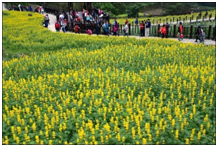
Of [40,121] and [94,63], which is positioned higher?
[94,63]

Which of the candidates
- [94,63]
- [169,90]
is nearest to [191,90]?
[169,90]

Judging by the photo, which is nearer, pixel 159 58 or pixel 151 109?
pixel 151 109

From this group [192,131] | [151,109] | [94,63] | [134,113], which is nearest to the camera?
[192,131]

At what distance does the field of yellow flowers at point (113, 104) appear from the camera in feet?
17.0

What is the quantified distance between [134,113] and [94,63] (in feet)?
15.2

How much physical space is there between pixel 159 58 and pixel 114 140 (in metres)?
5.63

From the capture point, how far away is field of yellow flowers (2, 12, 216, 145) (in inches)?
204

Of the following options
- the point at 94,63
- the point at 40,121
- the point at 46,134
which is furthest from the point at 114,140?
the point at 94,63

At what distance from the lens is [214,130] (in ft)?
17.4

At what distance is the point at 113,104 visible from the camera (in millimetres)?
6355

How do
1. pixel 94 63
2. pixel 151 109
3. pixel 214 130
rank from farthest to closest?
pixel 94 63 < pixel 151 109 < pixel 214 130

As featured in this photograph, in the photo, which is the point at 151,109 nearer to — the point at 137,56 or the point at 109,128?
the point at 109,128

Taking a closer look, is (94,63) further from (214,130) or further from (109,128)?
(214,130)

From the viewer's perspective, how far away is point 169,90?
7.06 metres
